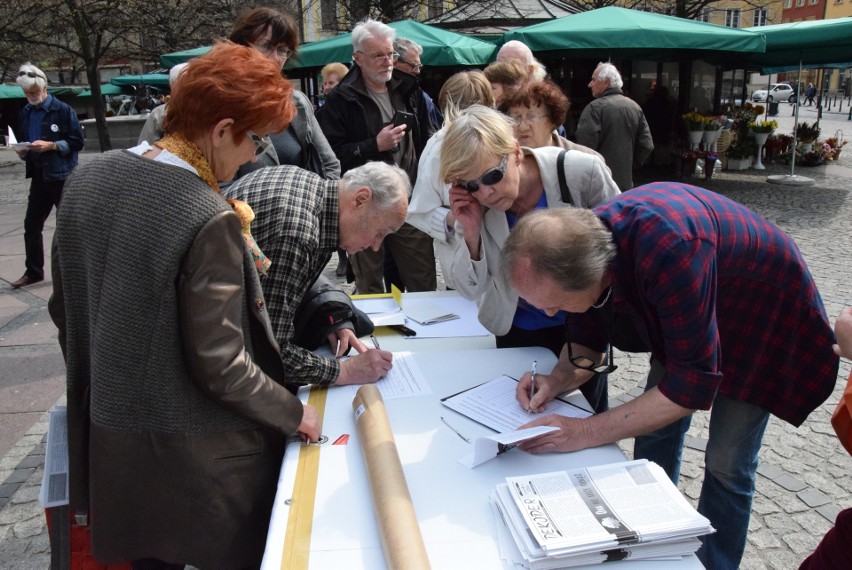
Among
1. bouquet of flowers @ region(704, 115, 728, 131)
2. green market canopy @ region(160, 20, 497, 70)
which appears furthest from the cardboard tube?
bouquet of flowers @ region(704, 115, 728, 131)

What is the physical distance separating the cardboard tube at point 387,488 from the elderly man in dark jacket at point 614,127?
16.2 feet

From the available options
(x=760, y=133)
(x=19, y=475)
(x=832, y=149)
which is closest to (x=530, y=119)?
(x=19, y=475)

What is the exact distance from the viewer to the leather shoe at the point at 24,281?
5.67 m

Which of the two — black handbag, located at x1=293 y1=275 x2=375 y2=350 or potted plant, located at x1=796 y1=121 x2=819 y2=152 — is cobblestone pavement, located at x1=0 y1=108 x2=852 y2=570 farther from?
potted plant, located at x1=796 y1=121 x2=819 y2=152

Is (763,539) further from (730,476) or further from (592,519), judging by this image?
(592,519)

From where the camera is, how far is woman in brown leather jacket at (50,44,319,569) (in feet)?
4.14

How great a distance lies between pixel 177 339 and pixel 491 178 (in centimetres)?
100

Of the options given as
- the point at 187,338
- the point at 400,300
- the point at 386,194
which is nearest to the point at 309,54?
the point at 400,300

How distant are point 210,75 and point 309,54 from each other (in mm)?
8008

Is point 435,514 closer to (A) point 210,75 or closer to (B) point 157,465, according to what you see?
(B) point 157,465

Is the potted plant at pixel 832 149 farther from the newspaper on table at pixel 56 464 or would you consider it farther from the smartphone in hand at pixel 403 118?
the newspaper on table at pixel 56 464

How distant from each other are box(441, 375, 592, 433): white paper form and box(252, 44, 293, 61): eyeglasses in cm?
188

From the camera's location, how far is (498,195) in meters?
1.94

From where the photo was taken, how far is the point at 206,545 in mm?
1465
